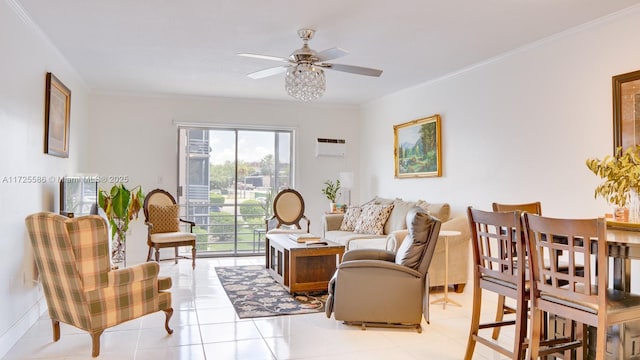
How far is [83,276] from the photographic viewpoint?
3.01 m

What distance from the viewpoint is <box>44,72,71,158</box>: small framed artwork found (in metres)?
4.19

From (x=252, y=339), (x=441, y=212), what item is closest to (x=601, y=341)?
(x=252, y=339)

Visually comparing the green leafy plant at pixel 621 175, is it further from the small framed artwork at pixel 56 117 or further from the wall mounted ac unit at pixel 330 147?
the wall mounted ac unit at pixel 330 147

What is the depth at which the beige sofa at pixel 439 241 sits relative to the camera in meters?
4.87

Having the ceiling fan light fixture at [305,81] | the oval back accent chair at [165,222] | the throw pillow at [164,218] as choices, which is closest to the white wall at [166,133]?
the oval back accent chair at [165,222]

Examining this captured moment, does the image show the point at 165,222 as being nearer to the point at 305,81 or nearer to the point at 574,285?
the point at 305,81

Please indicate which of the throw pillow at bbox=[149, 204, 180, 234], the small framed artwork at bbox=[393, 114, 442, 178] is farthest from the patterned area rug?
the small framed artwork at bbox=[393, 114, 442, 178]

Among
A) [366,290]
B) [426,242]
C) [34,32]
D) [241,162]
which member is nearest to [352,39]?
[426,242]

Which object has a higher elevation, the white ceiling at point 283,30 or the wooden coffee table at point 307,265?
the white ceiling at point 283,30

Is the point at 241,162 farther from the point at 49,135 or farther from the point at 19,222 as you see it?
the point at 19,222

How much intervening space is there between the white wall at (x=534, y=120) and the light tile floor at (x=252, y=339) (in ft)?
4.28

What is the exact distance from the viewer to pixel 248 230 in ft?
24.5

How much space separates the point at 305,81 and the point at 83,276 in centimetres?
223

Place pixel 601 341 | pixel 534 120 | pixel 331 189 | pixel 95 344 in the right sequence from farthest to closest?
pixel 331 189 < pixel 534 120 < pixel 95 344 < pixel 601 341
